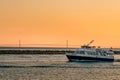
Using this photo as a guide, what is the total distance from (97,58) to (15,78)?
64.3 meters

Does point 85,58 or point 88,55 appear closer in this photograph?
point 85,58

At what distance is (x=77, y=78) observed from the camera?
76438 millimetres

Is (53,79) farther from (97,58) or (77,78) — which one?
(97,58)

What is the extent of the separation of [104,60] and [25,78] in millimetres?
65395

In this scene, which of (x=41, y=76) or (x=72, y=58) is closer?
(x=41, y=76)

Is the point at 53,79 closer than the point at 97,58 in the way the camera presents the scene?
Yes

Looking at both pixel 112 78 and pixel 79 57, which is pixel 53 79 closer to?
pixel 112 78

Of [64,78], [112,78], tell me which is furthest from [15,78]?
[112,78]

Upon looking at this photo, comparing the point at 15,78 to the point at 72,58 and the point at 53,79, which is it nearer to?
the point at 53,79

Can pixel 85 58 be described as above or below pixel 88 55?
below

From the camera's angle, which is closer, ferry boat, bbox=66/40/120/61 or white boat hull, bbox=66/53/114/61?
white boat hull, bbox=66/53/114/61

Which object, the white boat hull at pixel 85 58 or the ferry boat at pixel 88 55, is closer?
the white boat hull at pixel 85 58

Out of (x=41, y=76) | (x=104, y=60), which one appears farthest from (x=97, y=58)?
(x=41, y=76)

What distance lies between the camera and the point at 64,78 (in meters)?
75.8
